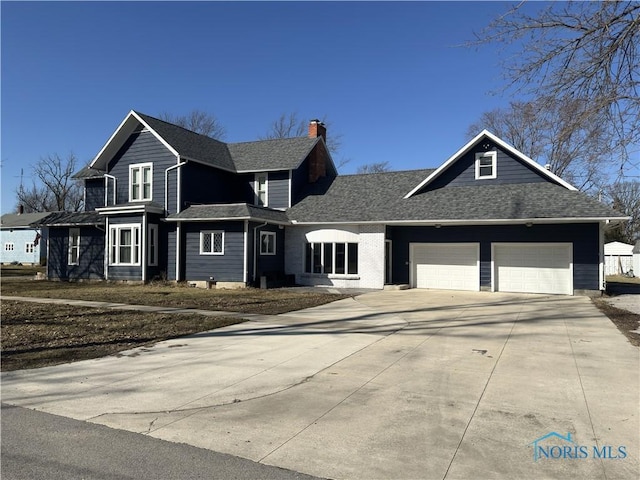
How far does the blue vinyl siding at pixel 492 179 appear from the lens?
70.9 feet

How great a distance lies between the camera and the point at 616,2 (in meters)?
7.82

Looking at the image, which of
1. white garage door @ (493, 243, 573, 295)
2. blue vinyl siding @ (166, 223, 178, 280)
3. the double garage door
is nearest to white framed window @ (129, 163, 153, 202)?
blue vinyl siding @ (166, 223, 178, 280)

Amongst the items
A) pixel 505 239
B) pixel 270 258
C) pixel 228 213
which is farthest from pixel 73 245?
pixel 505 239

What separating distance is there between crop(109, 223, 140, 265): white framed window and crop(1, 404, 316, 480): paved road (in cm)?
1984

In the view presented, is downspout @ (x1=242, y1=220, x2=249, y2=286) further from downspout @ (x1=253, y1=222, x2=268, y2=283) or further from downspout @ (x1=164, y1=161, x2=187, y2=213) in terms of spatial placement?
downspout @ (x1=164, y1=161, x2=187, y2=213)

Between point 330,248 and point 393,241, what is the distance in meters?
3.18

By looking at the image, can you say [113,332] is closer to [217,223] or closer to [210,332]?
[210,332]

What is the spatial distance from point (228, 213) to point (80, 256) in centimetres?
1052

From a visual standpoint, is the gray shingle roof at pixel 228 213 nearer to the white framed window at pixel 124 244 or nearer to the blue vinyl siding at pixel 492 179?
the white framed window at pixel 124 244

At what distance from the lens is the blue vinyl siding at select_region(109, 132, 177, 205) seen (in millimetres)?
24438

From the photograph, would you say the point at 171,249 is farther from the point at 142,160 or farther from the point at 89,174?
the point at 89,174

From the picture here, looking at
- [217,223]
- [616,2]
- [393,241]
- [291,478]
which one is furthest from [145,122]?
[291,478]

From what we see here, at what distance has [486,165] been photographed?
22344 mm
